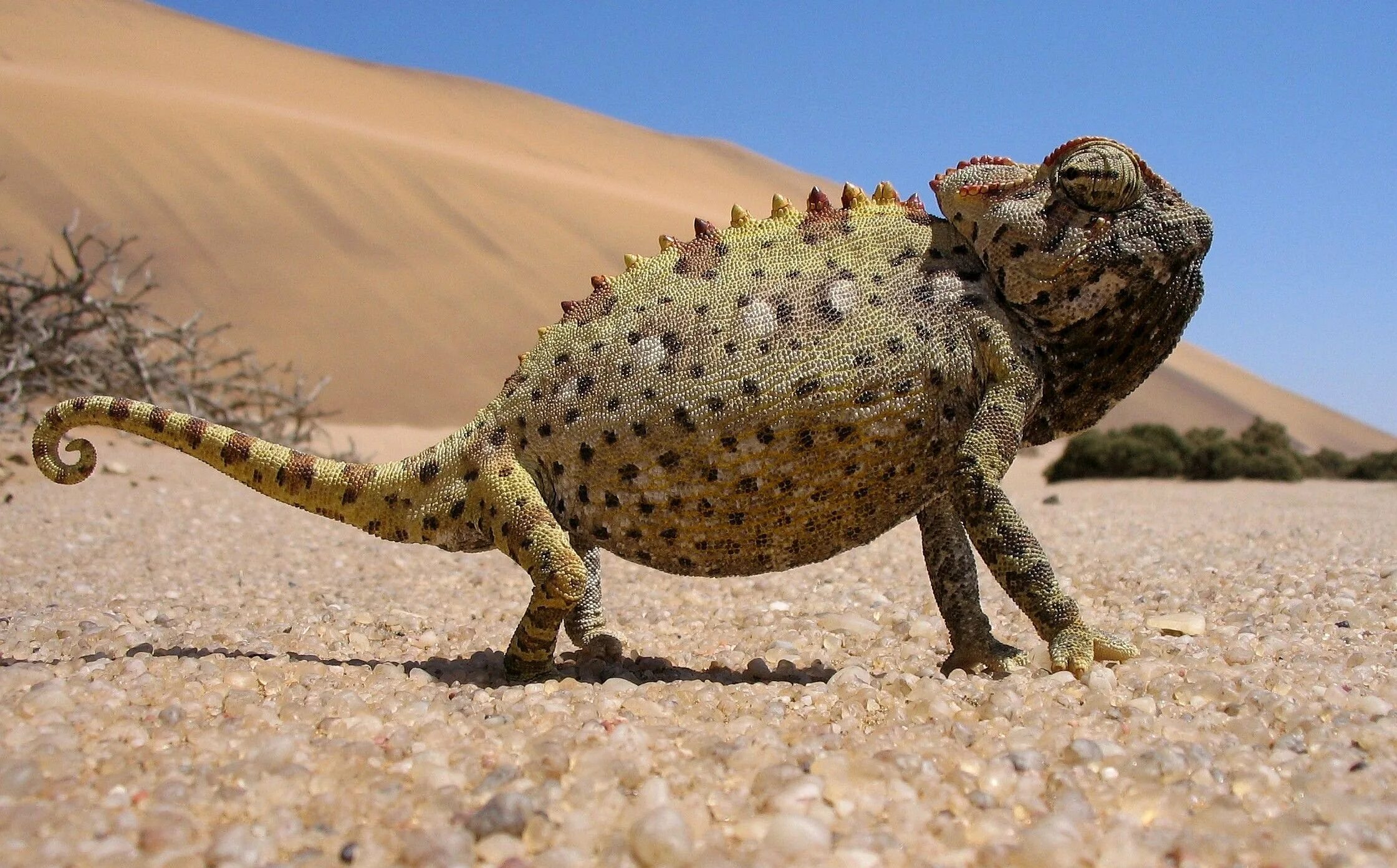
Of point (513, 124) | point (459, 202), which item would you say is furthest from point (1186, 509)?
point (513, 124)

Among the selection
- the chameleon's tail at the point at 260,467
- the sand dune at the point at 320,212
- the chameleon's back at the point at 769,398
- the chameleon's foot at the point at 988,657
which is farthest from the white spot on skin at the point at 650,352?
the sand dune at the point at 320,212

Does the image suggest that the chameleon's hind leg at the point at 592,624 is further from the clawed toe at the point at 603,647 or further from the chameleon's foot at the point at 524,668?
the chameleon's foot at the point at 524,668

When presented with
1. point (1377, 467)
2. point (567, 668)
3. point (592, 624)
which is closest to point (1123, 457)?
point (1377, 467)

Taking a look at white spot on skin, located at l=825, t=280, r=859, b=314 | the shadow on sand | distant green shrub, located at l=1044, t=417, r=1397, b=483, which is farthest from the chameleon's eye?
distant green shrub, located at l=1044, t=417, r=1397, b=483

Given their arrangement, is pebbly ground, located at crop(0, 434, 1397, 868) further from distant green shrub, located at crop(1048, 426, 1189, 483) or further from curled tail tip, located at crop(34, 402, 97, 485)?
distant green shrub, located at crop(1048, 426, 1189, 483)

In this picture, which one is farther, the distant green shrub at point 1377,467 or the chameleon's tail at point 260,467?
the distant green shrub at point 1377,467
